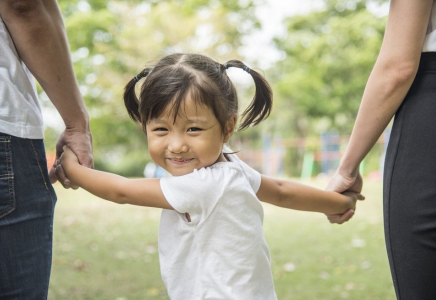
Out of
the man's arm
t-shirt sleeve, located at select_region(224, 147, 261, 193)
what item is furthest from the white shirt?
the man's arm

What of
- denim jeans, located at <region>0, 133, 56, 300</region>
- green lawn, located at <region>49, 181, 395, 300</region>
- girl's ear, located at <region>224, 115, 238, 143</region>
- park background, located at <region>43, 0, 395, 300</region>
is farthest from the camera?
park background, located at <region>43, 0, 395, 300</region>

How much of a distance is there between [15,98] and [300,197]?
1.04 m

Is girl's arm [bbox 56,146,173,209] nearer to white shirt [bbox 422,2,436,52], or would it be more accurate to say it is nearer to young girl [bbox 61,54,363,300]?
young girl [bbox 61,54,363,300]

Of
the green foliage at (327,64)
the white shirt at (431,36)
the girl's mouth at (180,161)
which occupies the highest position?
the white shirt at (431,36)

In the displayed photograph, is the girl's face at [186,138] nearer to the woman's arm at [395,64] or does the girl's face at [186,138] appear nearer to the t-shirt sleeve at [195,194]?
the t-shirt sleeve at [195,194]

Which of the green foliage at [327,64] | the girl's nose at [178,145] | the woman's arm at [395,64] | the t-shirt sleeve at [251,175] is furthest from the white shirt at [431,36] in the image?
the green foliage at [327,64]

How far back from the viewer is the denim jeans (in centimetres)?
147

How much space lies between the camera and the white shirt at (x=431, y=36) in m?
1.64

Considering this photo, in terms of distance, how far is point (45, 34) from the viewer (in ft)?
5.39

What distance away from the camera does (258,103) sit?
1930 millimetres

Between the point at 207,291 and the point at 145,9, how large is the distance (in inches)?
662

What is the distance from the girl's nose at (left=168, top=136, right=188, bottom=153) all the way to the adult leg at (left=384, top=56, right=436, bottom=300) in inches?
23.7

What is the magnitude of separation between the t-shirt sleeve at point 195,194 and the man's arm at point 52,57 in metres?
0.41

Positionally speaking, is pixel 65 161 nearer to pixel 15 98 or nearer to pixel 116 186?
pixel 116 186
